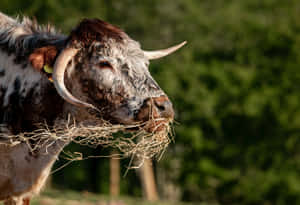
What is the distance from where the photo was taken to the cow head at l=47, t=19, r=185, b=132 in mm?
5102

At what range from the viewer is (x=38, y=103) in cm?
557

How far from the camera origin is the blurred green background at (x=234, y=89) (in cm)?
2280

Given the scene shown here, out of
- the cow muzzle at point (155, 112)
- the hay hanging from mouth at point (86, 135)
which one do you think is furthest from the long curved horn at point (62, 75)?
the cow muzzle at point (155, 112)

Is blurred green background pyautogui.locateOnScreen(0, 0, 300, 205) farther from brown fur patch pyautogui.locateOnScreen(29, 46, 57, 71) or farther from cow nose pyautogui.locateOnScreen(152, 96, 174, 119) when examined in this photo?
cow nose pyautogui.locateOnScreen(152, 96, 174, 119)

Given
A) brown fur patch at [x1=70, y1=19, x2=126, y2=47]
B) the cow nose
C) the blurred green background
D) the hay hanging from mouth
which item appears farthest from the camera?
the blurred green background

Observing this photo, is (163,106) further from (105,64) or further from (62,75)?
(62,75)

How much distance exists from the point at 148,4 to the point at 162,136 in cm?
1684

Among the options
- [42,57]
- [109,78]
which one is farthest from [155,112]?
[42,57]

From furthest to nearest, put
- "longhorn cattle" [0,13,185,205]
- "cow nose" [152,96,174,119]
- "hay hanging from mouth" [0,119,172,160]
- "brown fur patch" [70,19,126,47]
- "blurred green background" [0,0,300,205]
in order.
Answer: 1. "blurred green background" [0,0,300,205]
2. "brown fur patch" [70,19,126,47]
3. "hay hanging from mouth" [0,119,172,160]
4. "longhorn cattle" [0,13,185,205]
5. "cow nose" [152,96,174,119]

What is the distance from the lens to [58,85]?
5199mm

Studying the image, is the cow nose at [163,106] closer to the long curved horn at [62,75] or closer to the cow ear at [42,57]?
the long curved horn at [62,75]

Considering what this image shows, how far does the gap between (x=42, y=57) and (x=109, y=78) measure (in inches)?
25.7

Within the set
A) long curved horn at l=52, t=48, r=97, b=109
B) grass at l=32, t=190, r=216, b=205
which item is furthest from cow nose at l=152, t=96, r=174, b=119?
grass at l=32, t=190, r=216, b=205

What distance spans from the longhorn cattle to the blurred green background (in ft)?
52.2
